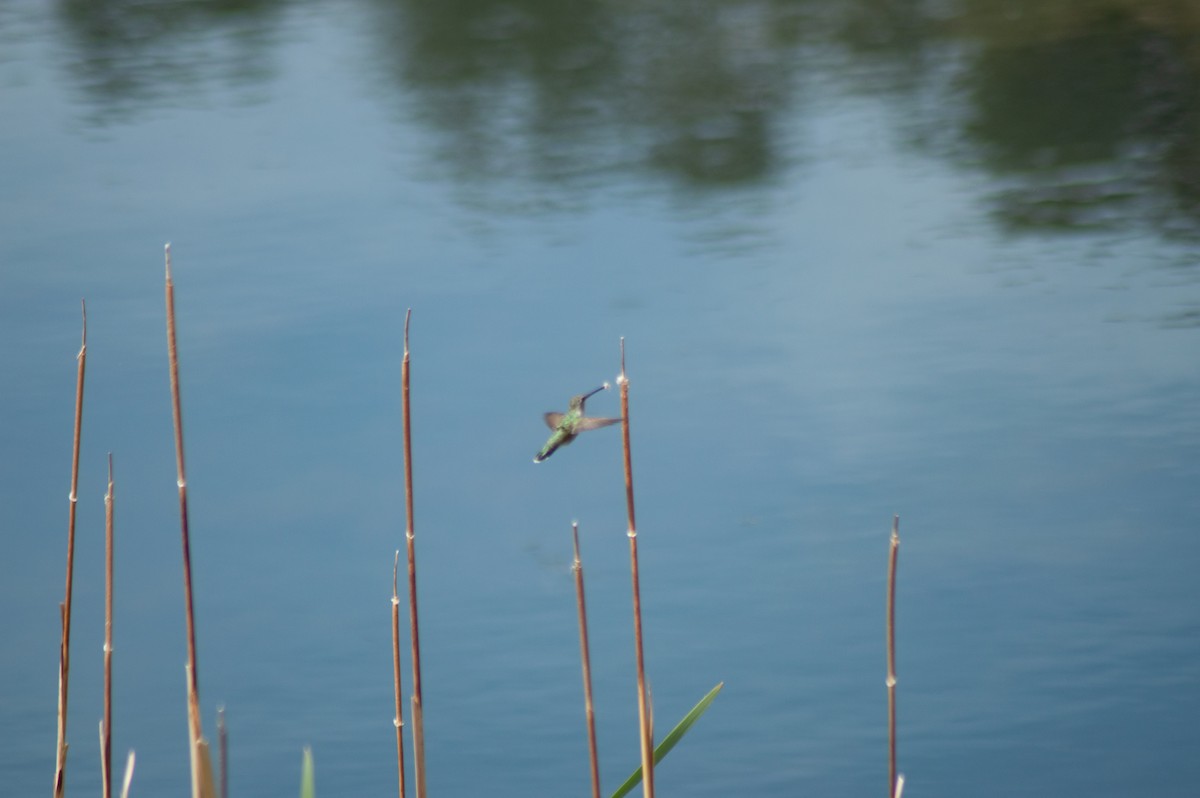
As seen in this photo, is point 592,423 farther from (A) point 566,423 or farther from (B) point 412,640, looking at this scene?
(B) point 412,640

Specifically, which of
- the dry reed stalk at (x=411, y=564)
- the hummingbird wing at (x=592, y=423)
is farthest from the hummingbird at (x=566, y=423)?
the dry reed stalk at (x=411, y=564)

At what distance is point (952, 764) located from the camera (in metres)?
1.32

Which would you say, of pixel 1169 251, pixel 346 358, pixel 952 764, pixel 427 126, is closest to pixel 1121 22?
pixel 1169 251

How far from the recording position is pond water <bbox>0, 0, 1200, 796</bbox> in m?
1.41

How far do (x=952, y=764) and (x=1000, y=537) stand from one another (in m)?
0.39

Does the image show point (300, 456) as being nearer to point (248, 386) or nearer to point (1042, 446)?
point (248, 386)

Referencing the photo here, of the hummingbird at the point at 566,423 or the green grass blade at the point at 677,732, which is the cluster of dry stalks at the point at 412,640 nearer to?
the green grass blade at the point at 677,732

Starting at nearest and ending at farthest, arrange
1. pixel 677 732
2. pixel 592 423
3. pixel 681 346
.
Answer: pixel 677 732
pixel 592 423
pixel 681 346

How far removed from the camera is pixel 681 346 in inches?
78.3

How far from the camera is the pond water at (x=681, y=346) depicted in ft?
4.62

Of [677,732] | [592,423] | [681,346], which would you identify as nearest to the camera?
[677,732]

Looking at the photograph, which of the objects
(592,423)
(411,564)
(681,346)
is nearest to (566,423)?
(592,423)

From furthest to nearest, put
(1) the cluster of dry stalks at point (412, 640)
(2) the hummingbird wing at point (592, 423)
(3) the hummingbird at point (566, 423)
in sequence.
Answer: (3) the hummingbird at point (566, 423)
(2) the hummingbird wing at point (592, 423)
(1) the cluster of dry stalks at point (412, 640)

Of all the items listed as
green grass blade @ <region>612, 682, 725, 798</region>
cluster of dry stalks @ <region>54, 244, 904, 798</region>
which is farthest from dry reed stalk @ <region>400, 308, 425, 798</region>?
green grass blade @ <region>612, 682, 725, 798</region>
